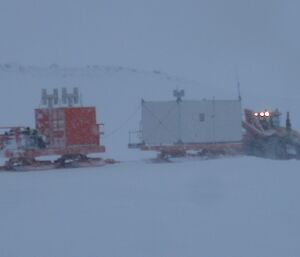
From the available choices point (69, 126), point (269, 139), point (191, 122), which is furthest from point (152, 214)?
point (269, 139)

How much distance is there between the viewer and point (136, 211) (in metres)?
13.6

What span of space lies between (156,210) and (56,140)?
9867mm

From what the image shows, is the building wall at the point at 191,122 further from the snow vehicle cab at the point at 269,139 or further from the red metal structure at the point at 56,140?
the red metal structure at the point at 56,140

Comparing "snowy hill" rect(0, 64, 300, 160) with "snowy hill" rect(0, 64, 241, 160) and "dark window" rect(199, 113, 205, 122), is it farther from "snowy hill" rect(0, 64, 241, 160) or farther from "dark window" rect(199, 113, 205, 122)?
"dark window" rect(199, 113, 205, 122)

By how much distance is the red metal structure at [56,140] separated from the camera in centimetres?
2247

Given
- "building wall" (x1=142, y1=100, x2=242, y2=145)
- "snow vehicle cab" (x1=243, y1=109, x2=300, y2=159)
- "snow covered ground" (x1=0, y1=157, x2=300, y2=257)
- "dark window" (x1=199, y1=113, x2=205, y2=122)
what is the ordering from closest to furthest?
"snow covered ground" (x1=0, y1=157, x2=300, y2=257), "building wall" (x1=142, y1=100, x2=242, y2=145), "dark window" (x1=199, y1=113, x2=205, y2=122), "snow vehicle cab" (x1=243, y1=109, x2=300, y2=159)

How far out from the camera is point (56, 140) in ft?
75.5

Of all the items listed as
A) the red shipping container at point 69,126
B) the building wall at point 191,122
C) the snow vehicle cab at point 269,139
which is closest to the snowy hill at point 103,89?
the snow vehicle cab at point 269,139

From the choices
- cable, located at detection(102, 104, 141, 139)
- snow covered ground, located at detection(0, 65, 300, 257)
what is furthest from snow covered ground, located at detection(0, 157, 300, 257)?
cable, located at detection(102, 104, 141, 139)

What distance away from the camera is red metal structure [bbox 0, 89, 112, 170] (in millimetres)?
22469

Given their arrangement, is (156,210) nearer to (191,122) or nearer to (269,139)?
(191,122)

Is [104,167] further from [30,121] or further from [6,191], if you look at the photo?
[30,121]

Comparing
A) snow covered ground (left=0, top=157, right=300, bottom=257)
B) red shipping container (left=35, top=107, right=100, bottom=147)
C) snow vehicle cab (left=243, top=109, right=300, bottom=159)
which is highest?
red shipping container (left=35, top=107, right=100, bottom=147)

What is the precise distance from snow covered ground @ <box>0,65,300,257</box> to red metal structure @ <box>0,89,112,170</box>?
1.23 m
